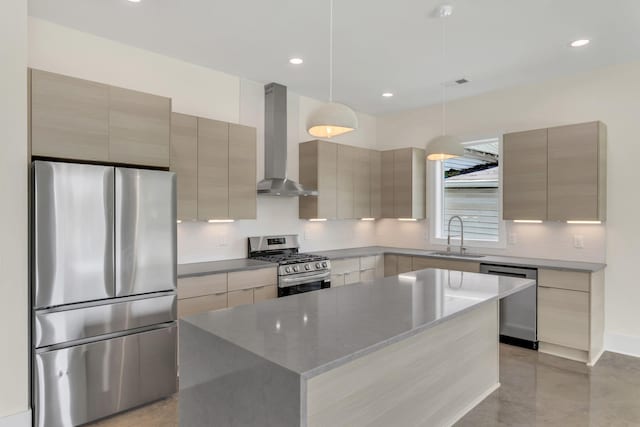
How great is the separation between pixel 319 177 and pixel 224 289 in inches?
76.0

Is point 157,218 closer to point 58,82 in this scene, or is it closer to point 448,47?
point 58,82

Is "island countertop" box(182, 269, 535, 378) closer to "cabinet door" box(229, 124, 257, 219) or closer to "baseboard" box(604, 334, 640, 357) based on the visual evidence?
"cabinet door" box(229, 124, 257, 219)

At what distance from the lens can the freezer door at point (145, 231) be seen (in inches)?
108

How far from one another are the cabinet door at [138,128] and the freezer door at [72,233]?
0.82 feet

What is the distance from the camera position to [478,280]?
2.89m

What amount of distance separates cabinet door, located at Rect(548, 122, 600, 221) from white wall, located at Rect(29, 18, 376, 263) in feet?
8.74

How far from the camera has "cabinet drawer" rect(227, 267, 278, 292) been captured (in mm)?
3574

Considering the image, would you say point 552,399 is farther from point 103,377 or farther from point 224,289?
point 103,377

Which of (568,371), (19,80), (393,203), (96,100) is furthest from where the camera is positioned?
(393,203)

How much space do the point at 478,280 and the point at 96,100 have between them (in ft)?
10.2

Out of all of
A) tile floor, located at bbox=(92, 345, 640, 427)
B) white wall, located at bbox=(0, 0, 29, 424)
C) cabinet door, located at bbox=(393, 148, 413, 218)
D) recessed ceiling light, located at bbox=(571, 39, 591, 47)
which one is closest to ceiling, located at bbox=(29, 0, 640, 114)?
recessed ceiling light, located at bbox=(571, 39, 591, 47)

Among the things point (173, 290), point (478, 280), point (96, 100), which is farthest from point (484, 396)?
point (96, 100)

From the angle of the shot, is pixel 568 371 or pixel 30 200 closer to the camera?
pixel 30 200

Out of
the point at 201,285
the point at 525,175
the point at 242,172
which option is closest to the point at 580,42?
the point at 525,175
